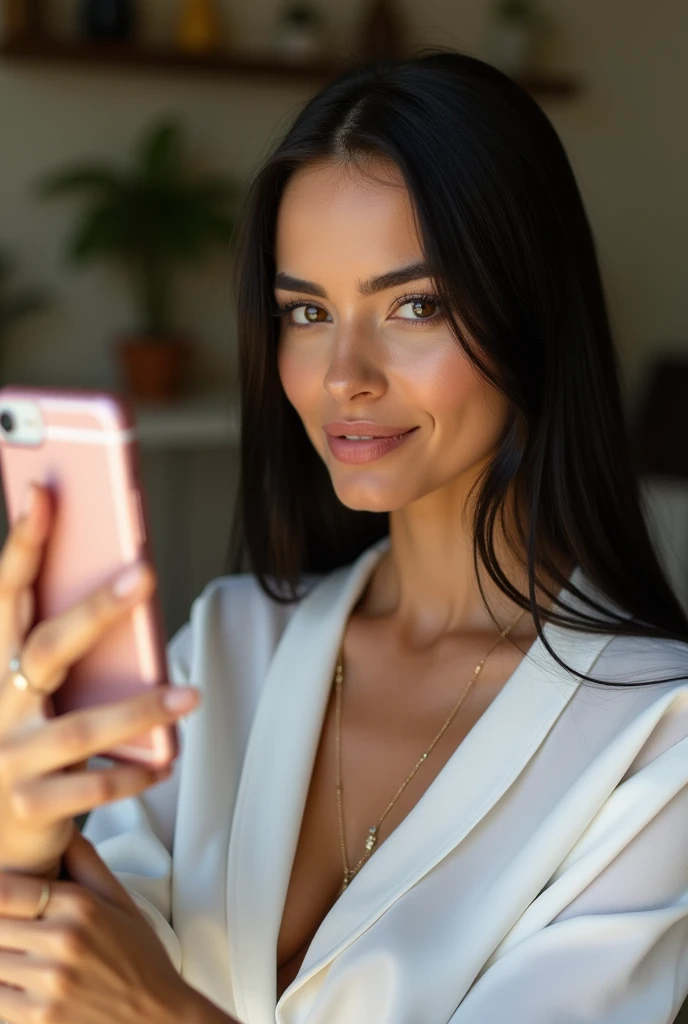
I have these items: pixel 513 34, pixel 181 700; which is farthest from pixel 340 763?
pixel 513 34

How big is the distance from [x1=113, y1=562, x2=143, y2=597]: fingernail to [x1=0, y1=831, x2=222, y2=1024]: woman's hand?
26cm

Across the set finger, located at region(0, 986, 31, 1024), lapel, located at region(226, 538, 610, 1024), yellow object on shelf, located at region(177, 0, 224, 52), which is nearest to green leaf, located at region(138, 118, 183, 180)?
yellow object on shelf, located at region(177, 0, 224, 52)

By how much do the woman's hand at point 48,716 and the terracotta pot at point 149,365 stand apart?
3250 millimetres

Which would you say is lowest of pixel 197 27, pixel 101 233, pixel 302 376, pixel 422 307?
pixel 101 233

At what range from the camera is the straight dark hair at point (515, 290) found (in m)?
1.22

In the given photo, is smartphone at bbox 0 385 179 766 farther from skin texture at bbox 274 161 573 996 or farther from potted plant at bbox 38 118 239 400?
potted plant at bbox 38 118 239 400

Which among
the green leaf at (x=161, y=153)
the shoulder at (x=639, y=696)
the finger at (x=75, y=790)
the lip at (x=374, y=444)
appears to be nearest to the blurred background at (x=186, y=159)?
the green leaf at (x=161, y=153)

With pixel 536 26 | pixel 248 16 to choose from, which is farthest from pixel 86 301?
pixel 536 26

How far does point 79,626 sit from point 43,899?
9.7 inches

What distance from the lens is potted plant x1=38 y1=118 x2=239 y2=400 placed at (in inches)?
153

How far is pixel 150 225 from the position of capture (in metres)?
3.97

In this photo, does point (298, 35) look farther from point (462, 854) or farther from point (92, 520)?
point (92, 520)

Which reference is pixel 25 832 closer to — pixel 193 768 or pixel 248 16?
pixel 193 768

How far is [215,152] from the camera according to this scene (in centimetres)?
420
